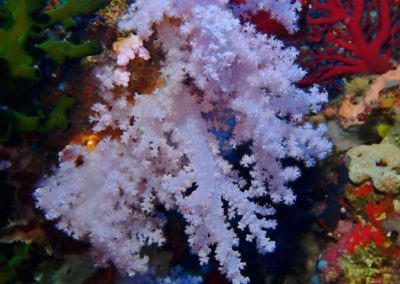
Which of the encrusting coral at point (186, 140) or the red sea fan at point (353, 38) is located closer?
the encrusting coral at point (186, 140)

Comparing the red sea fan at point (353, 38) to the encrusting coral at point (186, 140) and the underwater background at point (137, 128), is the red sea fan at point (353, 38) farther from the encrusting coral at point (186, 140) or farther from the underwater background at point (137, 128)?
the encrusting coral at point (186, 140)

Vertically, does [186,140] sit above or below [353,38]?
below

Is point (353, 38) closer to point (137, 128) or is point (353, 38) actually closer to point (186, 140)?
point (186, 140)

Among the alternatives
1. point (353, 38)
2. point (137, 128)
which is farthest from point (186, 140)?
point (353, 38)

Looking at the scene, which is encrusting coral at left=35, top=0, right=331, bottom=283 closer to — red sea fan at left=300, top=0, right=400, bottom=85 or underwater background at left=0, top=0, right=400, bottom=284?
underwater background at left=0, top=0, right=400, bottom=284

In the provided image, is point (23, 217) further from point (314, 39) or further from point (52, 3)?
point (314, 39)

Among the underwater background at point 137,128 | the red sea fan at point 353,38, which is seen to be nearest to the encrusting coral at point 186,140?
the underwater background at point 137,128
